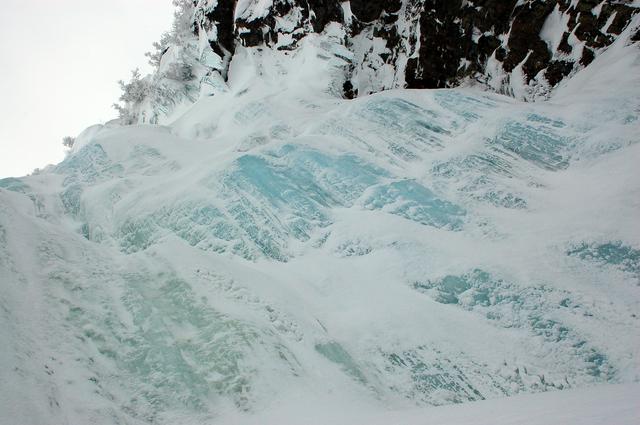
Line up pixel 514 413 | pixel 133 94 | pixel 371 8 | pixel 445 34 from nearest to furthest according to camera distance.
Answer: pixel 514 413 → pixel 445 34 → pixel 371 8 → pixel 133 94

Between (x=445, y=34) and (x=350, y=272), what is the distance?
13.8 m

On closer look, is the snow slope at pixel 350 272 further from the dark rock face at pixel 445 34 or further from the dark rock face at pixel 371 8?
the dark rock face at pixel 371 8

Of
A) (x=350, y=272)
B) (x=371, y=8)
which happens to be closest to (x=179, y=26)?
(x=371, y=8)

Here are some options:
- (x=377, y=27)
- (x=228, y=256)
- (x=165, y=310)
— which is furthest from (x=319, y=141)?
(x=377, y=27)

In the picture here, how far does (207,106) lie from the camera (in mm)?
19500

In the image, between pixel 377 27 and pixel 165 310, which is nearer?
pixel 165 310

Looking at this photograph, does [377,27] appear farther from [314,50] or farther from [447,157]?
[447,157]

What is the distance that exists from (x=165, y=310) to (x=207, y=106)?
567 inches

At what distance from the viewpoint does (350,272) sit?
27.0ft

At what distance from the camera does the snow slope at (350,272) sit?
18.5 feet

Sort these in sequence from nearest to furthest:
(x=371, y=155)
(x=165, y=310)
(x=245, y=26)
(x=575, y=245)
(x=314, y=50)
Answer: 1. (x=165, y=310)
2. (x=575, y=245)
3. (x=371, y=155)
4. (x=314, y=50)
5. (x=245, y=26)

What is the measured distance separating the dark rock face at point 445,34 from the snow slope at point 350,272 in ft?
6.21

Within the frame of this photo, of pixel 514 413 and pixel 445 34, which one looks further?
pixel 445 34

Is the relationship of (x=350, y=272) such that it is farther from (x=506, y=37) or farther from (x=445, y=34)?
(x=445, y=34)
